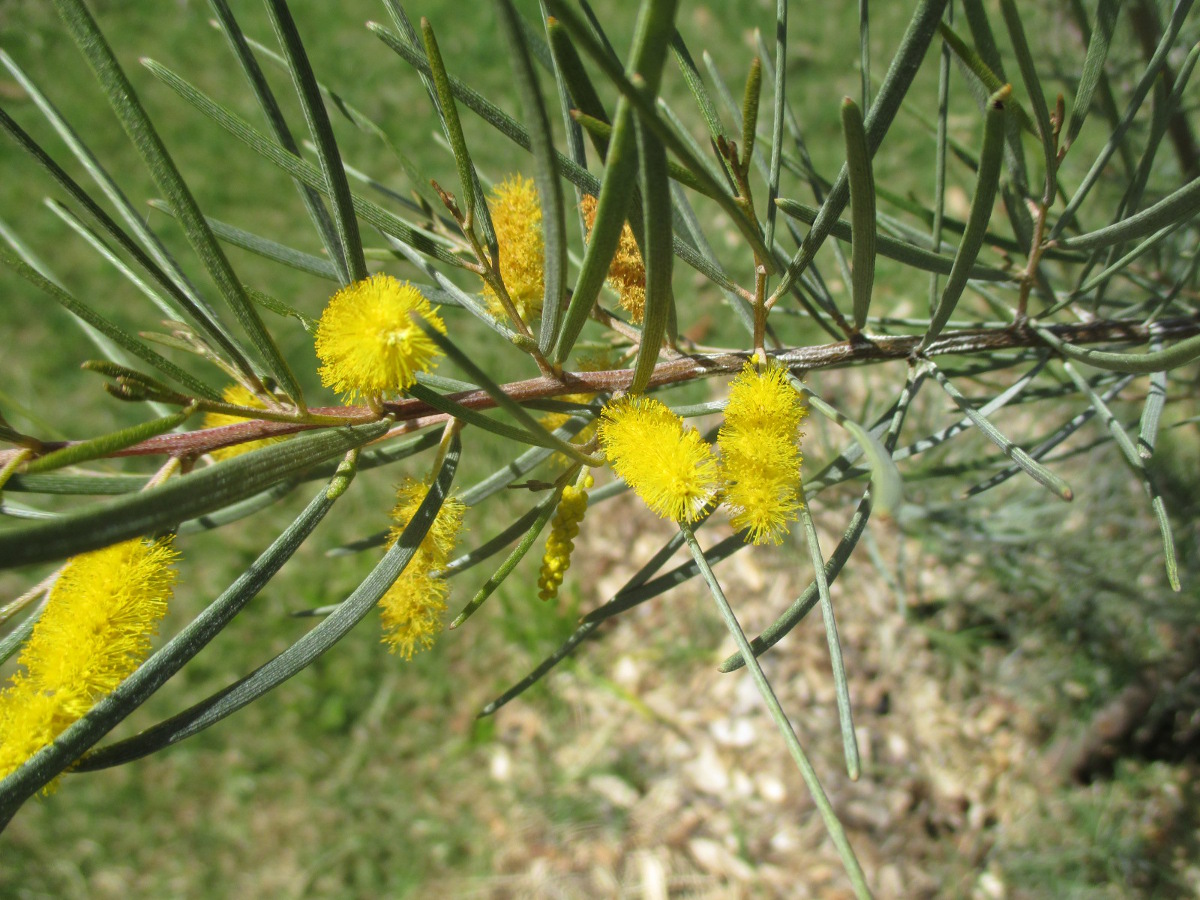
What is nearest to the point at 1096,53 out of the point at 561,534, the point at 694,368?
the point at 694,368

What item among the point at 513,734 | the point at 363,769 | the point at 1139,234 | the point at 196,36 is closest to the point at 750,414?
the point at 1139,234

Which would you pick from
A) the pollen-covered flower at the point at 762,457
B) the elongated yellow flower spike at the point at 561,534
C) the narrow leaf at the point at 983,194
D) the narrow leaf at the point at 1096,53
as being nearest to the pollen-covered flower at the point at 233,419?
the elongated yellow flower spike at the point at 561,534

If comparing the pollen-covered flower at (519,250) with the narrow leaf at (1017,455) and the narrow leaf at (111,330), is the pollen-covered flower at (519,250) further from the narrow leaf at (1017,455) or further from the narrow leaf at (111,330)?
the narrow leaf at (1017,455)

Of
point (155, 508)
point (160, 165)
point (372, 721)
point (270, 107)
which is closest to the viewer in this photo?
point (155, 508)

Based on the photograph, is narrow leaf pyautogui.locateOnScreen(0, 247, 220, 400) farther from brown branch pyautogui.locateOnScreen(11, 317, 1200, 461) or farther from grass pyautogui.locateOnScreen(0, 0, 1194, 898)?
grass pyautogui.locateOnScreen(0, 0, 1194, 898)

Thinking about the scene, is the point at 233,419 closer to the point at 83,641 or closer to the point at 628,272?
the point at 83,641

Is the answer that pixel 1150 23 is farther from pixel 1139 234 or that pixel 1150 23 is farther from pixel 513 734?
pixel 513 734
